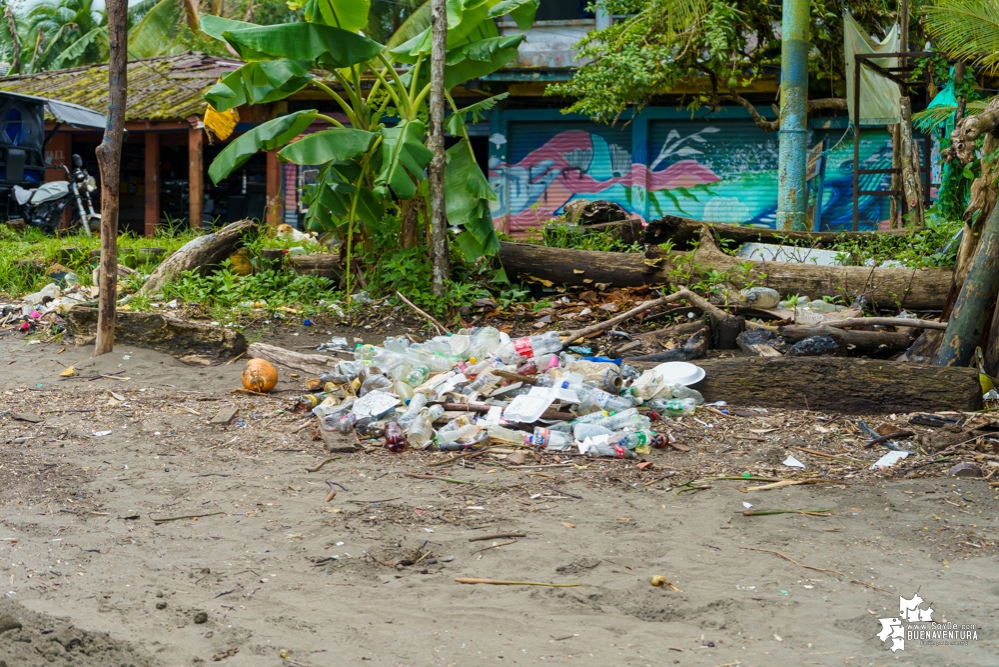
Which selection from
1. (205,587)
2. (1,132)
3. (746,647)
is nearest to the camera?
(746,647)

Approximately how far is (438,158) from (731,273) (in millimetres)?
2640

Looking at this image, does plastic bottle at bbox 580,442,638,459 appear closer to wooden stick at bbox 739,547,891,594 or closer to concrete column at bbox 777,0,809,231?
wooden stick at bbox 739,547,891,594

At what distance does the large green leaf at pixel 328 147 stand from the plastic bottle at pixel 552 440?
3.30m

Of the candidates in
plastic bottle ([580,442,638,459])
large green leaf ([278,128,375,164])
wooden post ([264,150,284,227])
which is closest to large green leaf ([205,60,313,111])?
large green leaf ([278,128,375,164])

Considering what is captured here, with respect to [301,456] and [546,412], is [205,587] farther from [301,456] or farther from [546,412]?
[546,412]

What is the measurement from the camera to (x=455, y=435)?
15.7 ft

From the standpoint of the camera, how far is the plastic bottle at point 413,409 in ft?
16.1

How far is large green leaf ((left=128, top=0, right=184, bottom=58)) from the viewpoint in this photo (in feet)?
69.9

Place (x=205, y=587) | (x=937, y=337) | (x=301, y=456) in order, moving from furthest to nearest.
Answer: (x=937, y=337)
(x=301, y=456)
(x=205, y=587)

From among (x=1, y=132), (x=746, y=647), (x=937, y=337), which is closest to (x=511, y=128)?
(x=1, y=132)

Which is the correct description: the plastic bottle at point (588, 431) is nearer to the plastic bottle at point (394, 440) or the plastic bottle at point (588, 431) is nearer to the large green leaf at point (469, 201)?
the plastic bottle at point (394, 440)

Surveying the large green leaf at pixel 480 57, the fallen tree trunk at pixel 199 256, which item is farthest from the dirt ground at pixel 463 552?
the large green leaf at pixel 480 57

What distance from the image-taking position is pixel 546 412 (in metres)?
4.97

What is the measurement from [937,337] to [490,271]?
3.78 metres
